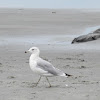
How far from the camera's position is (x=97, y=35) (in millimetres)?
21625

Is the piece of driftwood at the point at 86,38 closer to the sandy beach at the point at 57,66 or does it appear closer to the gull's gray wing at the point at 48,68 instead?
the sandy beach at the point at 57,66

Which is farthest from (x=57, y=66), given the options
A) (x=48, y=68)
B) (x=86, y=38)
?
(x=86, y=38)

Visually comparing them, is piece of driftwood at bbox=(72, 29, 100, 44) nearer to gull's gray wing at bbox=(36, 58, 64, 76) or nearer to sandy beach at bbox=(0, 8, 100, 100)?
sandy beach at bbox=(0, 8, 100, 100)

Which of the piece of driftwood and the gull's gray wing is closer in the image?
the gull's gray wing

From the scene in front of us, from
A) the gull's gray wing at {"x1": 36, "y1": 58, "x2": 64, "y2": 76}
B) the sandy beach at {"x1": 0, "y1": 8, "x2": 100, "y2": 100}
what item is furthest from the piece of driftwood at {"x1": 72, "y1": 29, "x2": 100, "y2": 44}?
the gull's gray wing at {"x1": 36, "y1": 58, "x2": 64, "y2": 76}

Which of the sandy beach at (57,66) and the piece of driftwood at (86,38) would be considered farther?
the piece of driftwood at (86,38)

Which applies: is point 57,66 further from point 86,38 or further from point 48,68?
point 86,38

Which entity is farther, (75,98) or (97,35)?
(97,35)

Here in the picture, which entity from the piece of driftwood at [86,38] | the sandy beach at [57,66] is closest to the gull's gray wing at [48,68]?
the sandy beach at [57,66]

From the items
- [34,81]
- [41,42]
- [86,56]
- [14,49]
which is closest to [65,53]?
[86,56]

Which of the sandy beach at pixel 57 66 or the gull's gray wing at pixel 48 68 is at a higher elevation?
the gull's gray wing at pixel 48 68

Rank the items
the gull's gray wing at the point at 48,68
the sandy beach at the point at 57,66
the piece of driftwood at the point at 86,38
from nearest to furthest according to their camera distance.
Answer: the sandy beach at the point at 57,66 < the gull's gray wing at the point at 48,68 < the piece of driftwood at the point at 86,38

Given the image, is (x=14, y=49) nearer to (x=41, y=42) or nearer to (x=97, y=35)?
(x=41, y=42)

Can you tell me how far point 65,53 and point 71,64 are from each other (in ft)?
10.5
